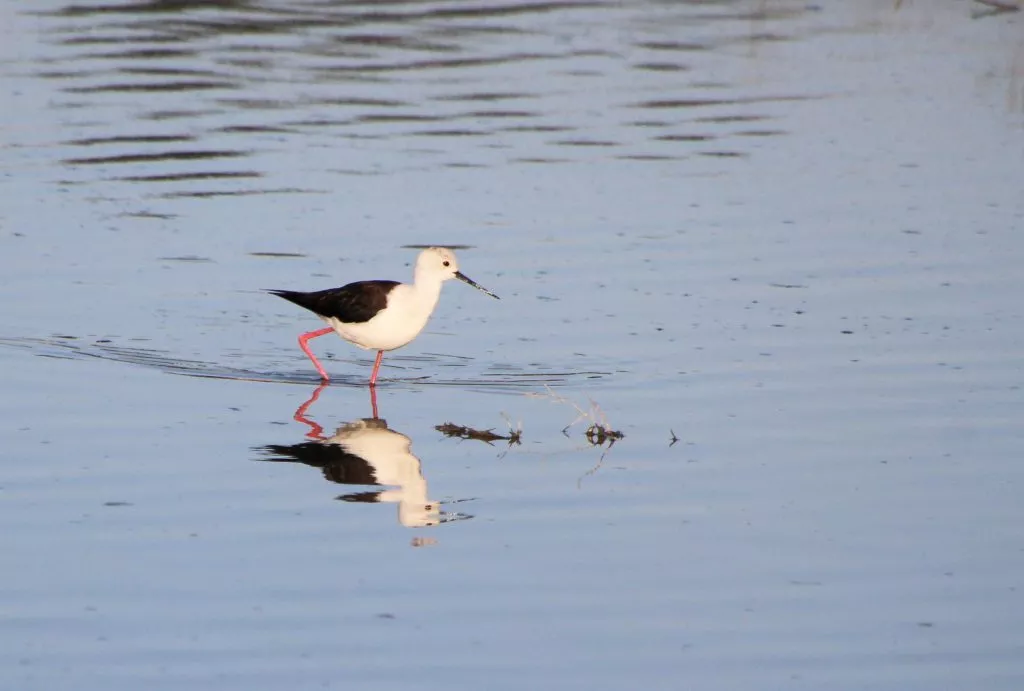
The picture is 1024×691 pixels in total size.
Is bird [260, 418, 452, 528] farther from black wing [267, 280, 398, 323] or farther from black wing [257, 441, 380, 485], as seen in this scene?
black wing [267, 280, 398, 323]

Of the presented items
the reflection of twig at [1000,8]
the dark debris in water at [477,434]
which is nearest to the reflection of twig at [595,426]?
the dark debris in water at [477,434]

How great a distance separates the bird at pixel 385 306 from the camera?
1154cm

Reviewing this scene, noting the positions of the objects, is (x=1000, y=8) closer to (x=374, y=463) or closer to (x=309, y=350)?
(x=309, y=350)

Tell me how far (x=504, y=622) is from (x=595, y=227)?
798cm

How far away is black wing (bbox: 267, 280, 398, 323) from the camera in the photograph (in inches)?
457

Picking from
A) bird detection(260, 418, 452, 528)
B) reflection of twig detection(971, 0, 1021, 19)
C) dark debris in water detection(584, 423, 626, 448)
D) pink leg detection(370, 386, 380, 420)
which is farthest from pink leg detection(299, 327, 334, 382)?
reflection of twig detection(971, 0, 1021, 19)

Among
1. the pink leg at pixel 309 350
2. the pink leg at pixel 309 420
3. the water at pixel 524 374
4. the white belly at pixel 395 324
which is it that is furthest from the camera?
the pink leg at pixel 309 350

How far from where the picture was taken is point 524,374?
11078 mm

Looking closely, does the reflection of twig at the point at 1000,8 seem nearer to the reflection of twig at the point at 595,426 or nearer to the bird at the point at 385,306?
the bird at the point at 385,306

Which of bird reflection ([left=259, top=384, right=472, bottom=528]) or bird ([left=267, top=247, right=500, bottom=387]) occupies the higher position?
bird ([left=267, top=247, right=500, bottom=387])

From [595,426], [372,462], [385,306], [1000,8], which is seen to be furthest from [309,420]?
[1000,8]

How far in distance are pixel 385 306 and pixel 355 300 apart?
0.23 meters

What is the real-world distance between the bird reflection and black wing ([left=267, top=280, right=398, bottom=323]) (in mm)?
1258

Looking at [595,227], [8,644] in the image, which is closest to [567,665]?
[8,644]
